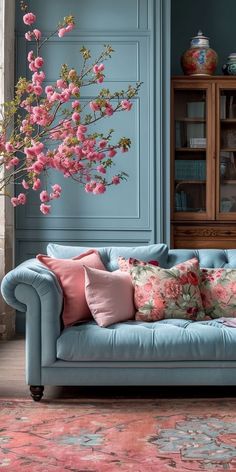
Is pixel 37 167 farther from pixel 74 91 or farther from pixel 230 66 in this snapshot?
pixel 230 66

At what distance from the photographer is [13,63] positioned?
5848 mm

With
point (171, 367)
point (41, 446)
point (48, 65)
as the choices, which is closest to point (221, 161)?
point (48, 65)

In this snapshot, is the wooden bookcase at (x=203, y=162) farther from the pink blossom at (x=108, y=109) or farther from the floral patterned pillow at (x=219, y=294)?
the pink blossom at (x=108, y=109)

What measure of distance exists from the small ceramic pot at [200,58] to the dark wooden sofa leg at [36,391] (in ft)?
10.1

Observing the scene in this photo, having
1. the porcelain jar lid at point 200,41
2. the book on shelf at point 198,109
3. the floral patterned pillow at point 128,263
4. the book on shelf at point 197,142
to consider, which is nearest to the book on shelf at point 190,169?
Answer: the book on shelf at point 197,142

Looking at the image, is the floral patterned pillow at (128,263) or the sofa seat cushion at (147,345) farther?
the floral patterned pillow at (128,263)

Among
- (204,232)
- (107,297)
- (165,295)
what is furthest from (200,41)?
(107,297)

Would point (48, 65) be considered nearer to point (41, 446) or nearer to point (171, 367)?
point (171, 367)

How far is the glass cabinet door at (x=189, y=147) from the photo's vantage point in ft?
19.9

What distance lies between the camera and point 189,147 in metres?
6.08

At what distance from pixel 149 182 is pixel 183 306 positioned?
1.83 metres

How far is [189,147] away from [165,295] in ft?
7.04

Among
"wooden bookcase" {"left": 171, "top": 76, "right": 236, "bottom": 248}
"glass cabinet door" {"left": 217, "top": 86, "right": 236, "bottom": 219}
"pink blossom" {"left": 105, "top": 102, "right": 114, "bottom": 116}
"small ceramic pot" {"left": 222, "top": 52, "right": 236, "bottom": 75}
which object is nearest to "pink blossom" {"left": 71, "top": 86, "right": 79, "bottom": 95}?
"pink blossom" {"left": 105, "top": 102, "right": 114, "bottom": 116}

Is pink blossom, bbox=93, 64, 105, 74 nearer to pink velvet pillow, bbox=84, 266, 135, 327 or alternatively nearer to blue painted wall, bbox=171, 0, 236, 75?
pink velvet pillow, bbox=84, 266, 135, 327
